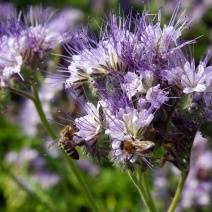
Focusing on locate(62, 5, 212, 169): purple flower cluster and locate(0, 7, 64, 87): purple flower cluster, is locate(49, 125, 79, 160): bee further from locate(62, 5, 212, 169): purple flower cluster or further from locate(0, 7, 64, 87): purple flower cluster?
locate(0, 7, 64, 87): purple flower cluster

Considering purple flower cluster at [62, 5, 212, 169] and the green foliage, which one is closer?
purple flower cluster at [62, 5, 212, 169]

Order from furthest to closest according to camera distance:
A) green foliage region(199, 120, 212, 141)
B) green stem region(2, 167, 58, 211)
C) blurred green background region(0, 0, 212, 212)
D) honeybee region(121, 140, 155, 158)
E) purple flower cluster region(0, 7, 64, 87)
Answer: blurred green background region(0, 0, 212, 212)
green stem region(2, 167, 58, 211)
purple flower cluster region(0, 7, 64, 87)
green foliage region(199, 120, 212, 141)
honeybee region(121, 140, 155, 158)

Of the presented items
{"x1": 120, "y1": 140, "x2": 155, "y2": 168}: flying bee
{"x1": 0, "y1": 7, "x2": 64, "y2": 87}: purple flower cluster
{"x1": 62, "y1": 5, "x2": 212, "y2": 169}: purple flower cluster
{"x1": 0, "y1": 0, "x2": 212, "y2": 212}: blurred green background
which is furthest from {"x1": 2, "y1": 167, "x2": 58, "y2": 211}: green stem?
{"x1": 120, "y1": 140, "x2": 155, "y2": 168}: flying bee

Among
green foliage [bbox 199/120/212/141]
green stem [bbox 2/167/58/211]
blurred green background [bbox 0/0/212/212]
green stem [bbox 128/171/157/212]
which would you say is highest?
green foliage [bbox 199/120/212/141]

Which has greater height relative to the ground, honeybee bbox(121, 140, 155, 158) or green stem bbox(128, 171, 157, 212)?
honeybee bbox(121, 140, 155, 158)

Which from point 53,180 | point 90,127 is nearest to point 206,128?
point 90,127

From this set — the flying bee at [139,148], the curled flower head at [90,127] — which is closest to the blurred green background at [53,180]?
the curled flower head at [90,127]

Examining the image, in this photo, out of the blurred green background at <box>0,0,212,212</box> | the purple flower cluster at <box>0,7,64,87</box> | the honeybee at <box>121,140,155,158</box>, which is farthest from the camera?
the blurred green background at <box>0,0,212,212</box>

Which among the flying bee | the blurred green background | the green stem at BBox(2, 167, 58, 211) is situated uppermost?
the flying bee

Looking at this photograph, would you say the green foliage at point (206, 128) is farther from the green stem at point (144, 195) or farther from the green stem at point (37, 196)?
the green stem at point (37, 196)

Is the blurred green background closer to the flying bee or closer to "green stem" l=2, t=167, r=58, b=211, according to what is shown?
"green stem" l=2, t=167, r=58, b=211

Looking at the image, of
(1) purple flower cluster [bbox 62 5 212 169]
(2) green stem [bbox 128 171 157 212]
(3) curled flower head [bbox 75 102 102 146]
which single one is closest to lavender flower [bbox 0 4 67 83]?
(1) purple flower cluster [bbox 62 5 212 169]
